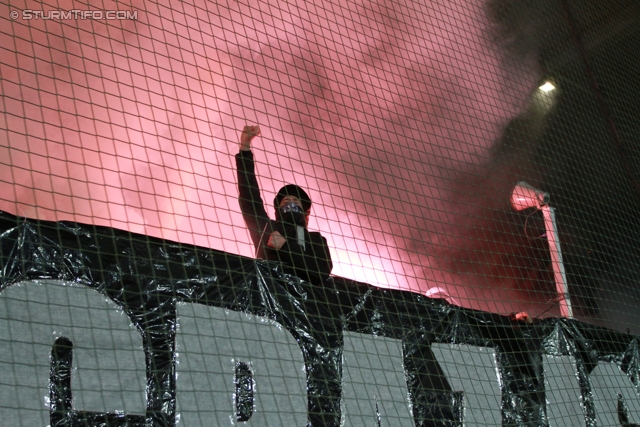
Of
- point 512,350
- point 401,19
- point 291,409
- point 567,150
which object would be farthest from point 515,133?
point 291,409

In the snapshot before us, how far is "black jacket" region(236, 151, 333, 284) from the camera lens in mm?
1960

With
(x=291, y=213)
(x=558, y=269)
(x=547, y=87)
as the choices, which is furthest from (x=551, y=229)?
(x=291, y=213)

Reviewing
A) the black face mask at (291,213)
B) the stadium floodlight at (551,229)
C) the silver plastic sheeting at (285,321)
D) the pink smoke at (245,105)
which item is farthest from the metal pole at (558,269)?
the black face mask at (291,213)

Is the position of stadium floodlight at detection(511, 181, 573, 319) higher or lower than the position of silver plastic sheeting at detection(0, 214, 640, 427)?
higher

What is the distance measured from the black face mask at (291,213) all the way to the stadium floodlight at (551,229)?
3.42 ft

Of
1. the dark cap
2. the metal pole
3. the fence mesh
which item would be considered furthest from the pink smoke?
the dark cap

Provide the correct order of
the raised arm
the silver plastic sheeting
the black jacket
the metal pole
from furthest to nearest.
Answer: the metal pole < the raised arm < the black jacket < the silver plastic sheeting

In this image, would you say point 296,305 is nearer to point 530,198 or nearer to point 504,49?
point 530,198

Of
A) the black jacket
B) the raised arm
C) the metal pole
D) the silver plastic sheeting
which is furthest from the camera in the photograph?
the metal pole

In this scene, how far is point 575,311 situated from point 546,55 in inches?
51.6

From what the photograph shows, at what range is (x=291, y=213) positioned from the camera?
2.09 meters

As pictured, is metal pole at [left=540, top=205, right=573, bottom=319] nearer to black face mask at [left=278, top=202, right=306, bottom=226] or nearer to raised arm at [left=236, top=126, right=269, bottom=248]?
black face mask at [left=278, top=202, right=306, bottom=226]

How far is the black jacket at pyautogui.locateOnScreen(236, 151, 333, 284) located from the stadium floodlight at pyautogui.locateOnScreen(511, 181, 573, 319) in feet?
3.24

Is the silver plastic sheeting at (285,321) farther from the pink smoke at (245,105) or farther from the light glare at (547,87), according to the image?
the light glare at (547,87)
